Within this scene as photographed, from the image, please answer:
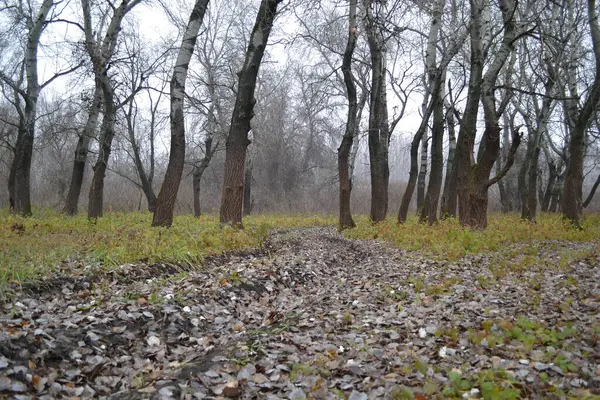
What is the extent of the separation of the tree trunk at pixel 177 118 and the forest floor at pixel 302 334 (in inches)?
198

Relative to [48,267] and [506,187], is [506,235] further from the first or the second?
[506,187]

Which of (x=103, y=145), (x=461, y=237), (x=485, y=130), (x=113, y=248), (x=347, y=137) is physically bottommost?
(x=113, y=248)

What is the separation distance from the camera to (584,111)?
1198 centimetres

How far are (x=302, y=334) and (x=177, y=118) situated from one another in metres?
8.24

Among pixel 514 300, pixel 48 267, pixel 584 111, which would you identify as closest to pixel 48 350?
pixel 48 267

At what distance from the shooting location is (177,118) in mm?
11203

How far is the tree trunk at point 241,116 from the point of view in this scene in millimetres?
11023

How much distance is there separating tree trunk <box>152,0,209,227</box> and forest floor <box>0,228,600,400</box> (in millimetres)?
5041

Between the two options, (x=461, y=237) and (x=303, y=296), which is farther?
(x=461, y=237)

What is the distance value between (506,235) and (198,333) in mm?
8800

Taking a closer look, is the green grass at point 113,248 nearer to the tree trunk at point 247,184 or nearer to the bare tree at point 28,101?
the bare tree at point 28,101

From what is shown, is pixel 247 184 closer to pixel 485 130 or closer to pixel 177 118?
pixel 177 118

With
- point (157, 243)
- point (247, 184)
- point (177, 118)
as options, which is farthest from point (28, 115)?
point (247, 184)

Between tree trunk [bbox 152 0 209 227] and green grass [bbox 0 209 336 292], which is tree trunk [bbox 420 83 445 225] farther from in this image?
tree trunk [bbox 152 0 209 227]
